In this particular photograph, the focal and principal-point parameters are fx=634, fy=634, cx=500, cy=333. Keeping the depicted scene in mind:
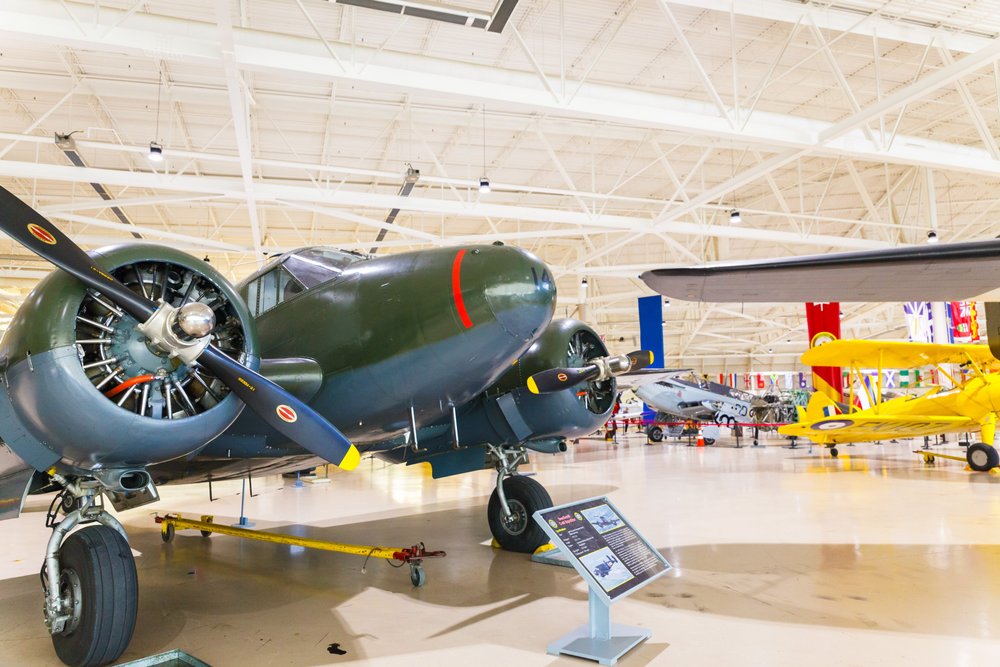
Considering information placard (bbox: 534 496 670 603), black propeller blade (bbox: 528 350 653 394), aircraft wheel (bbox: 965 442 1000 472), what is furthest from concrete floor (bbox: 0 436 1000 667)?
aircraft wheel (bbox: 965 442 1000 472)

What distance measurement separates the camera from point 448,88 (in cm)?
1004

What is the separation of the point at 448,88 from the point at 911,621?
892 cm

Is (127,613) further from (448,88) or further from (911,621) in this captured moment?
(448,88)

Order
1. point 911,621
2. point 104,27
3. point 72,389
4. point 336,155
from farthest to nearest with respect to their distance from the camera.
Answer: point 336,155, point 104,27, point 911,621, point 72,389

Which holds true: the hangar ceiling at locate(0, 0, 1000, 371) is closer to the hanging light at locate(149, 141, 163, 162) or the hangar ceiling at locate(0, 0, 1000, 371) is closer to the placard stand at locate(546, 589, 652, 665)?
the hanging light at locate(149, 141, 163, 162)

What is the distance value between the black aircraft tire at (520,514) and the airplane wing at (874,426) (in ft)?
26.7

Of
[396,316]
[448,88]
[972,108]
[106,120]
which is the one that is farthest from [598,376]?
[106,120]

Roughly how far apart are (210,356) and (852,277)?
438 centimetres

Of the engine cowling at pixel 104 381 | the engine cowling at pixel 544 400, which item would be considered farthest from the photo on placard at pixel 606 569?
the engine cowling at pixel 544 400

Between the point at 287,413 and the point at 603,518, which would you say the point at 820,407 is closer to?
the point at 603,518

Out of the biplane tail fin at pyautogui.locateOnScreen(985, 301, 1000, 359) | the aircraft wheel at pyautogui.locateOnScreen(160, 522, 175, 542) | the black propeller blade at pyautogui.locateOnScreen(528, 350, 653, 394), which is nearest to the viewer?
the biplane tail fin at pyautogui.locateOnScreen(985, 301, 1000, 359)

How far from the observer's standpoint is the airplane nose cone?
4551 millimetres

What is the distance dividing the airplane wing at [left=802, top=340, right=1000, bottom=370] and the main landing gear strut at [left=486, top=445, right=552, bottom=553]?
7.34m

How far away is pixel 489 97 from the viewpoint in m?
10.2
